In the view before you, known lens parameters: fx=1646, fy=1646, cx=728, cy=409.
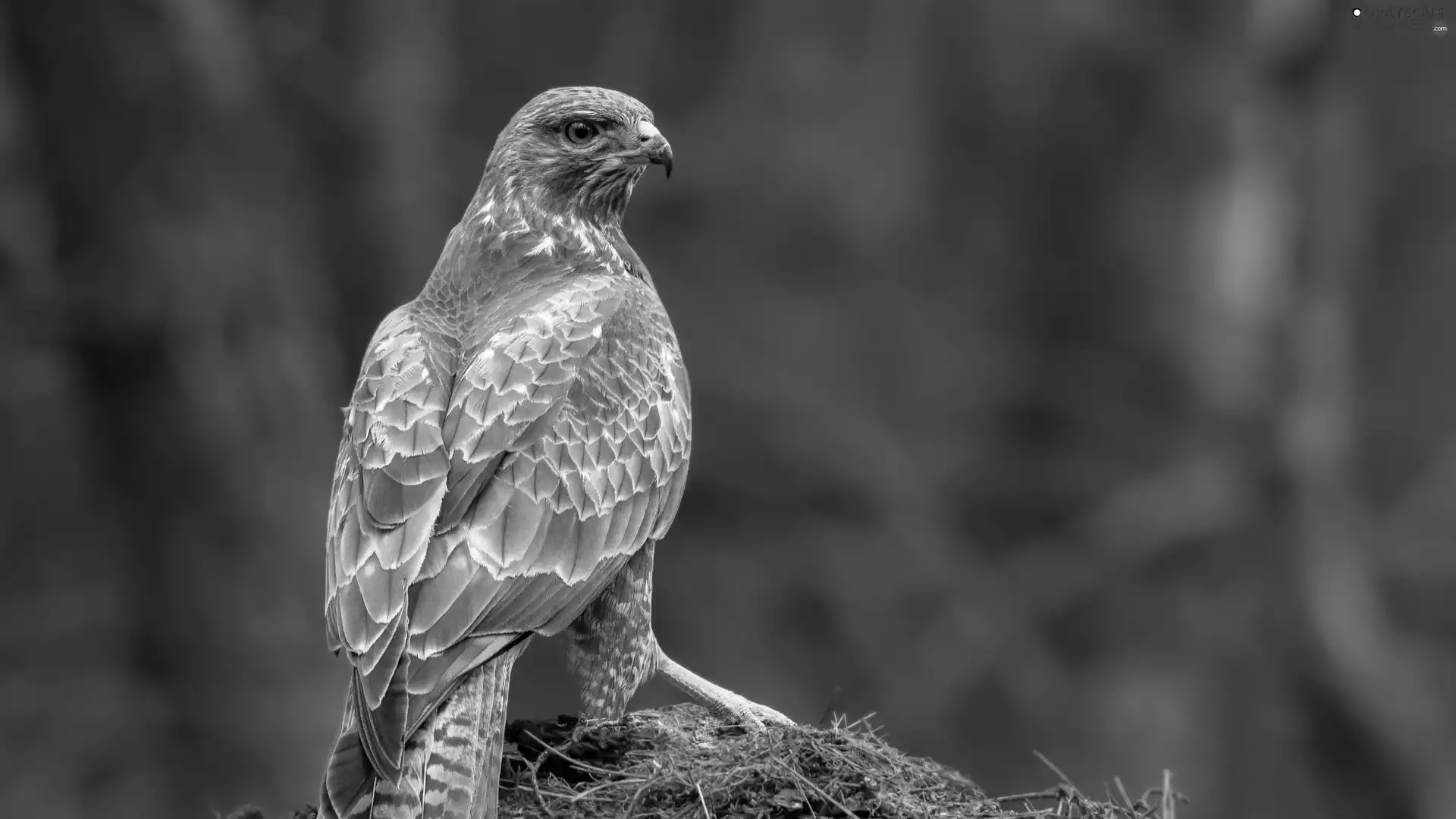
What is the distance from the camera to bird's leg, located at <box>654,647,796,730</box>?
508cm

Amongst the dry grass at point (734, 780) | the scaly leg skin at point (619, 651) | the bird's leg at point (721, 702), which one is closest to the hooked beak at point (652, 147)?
the scaly leg skin at point (619, 651)

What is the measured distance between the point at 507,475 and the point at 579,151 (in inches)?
64.6

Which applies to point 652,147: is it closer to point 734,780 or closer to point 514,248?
point 514,248

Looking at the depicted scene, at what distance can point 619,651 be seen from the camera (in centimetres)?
514

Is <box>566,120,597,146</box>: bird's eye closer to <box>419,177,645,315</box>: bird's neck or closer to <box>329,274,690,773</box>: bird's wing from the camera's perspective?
<box>419,177,645,315</box>: bird's neck

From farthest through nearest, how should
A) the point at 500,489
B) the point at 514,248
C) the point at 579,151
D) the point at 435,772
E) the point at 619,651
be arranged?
1. the point at 579,151
2. the point at 514,248
3. the point at 619,651
4. the point at 500,489
5. the point at 435,772

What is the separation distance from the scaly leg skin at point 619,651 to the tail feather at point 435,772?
96cm

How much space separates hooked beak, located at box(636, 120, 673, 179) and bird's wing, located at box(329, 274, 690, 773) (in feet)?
1.75

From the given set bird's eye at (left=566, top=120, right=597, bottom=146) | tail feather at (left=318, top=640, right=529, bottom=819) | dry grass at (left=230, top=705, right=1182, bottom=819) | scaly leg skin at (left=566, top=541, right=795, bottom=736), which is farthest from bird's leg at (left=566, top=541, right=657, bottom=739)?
bird's eye at (left=566, top=120, right=597, bottom=146)

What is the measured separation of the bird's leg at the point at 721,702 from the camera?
A: 5.08 metres

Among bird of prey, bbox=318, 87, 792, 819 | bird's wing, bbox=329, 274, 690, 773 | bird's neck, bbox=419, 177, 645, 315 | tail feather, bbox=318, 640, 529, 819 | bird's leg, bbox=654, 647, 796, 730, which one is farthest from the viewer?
bird's neck, bbox=419, 177, 645, 315

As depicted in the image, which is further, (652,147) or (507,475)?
(652,147)

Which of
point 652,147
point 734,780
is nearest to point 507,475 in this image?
point 734,780

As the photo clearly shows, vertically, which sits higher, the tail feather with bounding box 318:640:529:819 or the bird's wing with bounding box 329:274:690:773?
the bird's wing with bounding box 329:274:690:773
